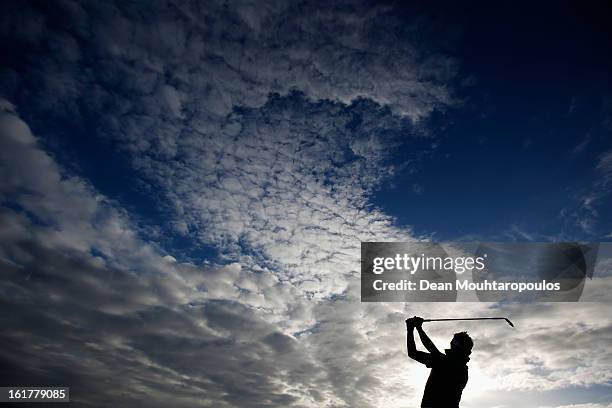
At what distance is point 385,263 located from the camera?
20.4 metres

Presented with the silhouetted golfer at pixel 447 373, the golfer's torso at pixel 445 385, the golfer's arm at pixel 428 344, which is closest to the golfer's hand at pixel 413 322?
the golfer's arm at pixel 428 344

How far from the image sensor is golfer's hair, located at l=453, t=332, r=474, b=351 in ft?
20.1

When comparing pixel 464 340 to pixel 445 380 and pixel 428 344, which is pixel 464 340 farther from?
pixel 445 380

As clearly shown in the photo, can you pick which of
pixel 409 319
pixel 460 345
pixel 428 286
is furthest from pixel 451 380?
pixel 428 286

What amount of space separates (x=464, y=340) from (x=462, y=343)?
0.07 meters

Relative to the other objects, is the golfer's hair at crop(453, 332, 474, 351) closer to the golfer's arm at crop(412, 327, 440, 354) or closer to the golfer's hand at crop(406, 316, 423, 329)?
the golfer's arm at crop(412, 327, 440, 354)

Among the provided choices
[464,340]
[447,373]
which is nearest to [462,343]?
[464,340]

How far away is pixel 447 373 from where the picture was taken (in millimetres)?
6062

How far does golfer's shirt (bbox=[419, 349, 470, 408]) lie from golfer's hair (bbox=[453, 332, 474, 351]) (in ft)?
0.63

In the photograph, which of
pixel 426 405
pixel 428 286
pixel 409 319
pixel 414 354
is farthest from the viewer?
pixel 428 286

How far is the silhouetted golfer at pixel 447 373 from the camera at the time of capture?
5.96 metres

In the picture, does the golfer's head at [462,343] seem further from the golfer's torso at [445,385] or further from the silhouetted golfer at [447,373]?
the golfer's torso at [445,385]

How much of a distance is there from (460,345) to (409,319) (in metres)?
1.06

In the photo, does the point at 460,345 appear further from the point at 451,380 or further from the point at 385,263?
the point at 385,263
